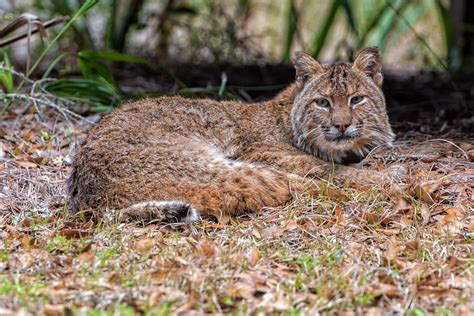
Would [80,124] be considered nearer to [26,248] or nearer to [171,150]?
[171,150]

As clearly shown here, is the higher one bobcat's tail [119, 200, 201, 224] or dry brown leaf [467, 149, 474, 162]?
dry brown leaf [467, 149, 474, 162]

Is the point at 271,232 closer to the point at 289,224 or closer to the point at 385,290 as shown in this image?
the point at 289,224

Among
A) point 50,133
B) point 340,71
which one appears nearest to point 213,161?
point 340,71

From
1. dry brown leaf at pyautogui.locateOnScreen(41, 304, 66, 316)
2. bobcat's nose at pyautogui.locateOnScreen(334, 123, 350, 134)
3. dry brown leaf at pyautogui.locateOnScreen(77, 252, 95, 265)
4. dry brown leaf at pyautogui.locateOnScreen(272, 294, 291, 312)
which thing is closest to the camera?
dry brown leaf at pyautogui.locateOnScreen(41, 304, 66, 316)

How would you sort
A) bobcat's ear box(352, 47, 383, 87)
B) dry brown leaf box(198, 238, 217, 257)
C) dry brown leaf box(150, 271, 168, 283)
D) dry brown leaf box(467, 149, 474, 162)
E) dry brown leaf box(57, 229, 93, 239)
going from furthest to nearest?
dry brown leaf box(467, 149, 474, 162), bobcat's ear box(352, 47, 383, 87), dry brown leaf box(57, 229, 93, 239), dry brown leaf box(198, 238, 217, 257), dry brown leaf box(150, 271, 168, 283)

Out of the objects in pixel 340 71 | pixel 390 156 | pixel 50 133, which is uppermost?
pixel 340 71

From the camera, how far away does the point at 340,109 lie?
17.5 ft

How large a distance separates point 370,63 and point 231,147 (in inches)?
51.4

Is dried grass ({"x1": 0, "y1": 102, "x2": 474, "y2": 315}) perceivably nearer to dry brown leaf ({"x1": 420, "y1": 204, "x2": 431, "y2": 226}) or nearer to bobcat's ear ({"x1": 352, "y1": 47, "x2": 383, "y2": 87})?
dry brown leaf ({"x1": 420, "y1": 204, "x2": 431, "y2": 226})

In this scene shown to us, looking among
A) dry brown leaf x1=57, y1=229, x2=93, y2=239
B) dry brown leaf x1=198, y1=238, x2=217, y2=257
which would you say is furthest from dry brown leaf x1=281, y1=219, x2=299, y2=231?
dry brown leaf x1=57, y1=229, x2=93, y2=239

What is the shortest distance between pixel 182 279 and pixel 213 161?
1560 millimetres

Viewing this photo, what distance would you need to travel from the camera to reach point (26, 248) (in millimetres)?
4258

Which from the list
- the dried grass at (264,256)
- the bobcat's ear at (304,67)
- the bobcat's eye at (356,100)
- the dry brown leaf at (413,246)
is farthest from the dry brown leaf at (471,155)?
the dry brown leaf at (413,246)

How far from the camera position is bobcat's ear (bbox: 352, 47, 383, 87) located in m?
5.63
